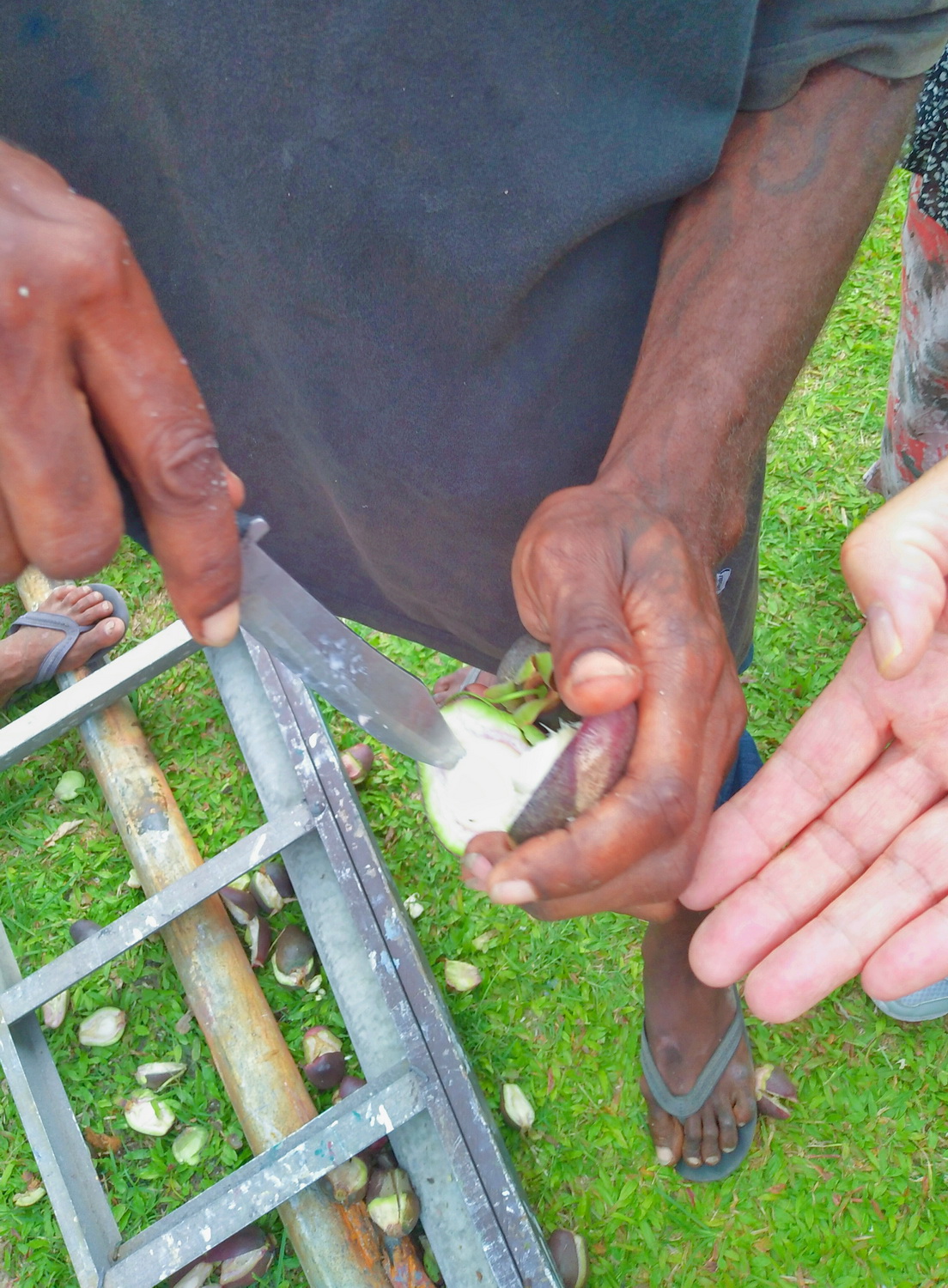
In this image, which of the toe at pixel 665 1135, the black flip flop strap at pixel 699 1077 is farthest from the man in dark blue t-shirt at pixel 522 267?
the toe at pixel 665 1135

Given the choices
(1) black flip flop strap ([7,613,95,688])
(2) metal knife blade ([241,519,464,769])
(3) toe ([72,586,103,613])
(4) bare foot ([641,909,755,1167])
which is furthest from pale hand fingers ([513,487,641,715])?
(3) toe ([72,586,103,613])

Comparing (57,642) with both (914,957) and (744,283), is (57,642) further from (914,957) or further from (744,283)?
(914,957)

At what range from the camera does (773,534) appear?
13.1 feet

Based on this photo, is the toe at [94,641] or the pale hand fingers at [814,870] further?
the toe at [94,641]

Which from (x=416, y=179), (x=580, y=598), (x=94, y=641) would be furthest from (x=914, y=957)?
(x=94, y=641)

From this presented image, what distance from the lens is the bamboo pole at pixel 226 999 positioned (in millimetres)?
2646

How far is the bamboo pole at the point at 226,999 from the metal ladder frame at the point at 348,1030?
195 mm

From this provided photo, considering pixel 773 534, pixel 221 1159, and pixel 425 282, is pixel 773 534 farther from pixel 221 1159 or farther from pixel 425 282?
pixel 221 1159

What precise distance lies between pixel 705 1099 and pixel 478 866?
5.46ft

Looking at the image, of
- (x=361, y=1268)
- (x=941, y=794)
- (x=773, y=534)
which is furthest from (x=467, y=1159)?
(x=773, y=534)

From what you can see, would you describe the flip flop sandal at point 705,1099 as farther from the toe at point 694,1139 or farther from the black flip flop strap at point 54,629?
the black flip flop strap at point 54,629

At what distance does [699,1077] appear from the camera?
2.79 m

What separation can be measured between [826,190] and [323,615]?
46.6 inches

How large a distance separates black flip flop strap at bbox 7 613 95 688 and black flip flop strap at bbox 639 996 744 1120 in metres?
2.84
